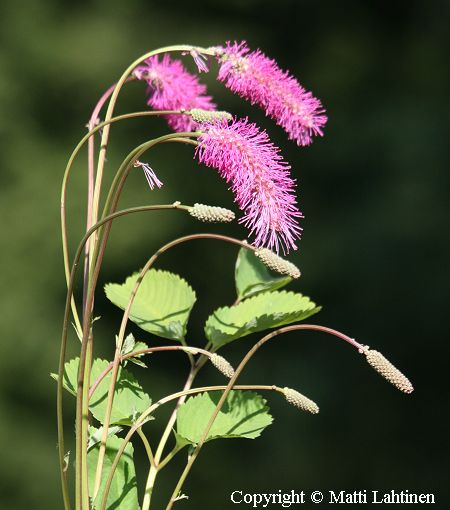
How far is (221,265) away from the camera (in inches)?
87.6

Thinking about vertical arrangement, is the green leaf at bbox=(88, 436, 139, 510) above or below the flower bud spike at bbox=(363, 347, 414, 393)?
below

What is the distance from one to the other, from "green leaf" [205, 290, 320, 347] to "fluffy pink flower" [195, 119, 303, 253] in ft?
0.20

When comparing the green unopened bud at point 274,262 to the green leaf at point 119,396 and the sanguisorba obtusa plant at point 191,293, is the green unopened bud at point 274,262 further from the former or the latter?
the green leaf at point 119,396

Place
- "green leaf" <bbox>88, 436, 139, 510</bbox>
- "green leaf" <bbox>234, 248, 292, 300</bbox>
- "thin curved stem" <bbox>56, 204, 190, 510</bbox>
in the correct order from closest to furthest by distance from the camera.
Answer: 1. "thin curved stem" <bbox>56, 204, 190, 510</bbox>
2. "green leaf" <bbox>88, 436, 139, 510</bbox>
3. "green leaf" <bbox>234, 248, 292, 300</bbox>

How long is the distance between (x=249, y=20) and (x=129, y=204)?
1.93 ft

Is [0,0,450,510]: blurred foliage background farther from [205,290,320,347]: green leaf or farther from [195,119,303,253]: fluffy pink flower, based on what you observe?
[195,119,303,253]: fluffy pink flower

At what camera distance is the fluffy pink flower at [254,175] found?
0.52 m

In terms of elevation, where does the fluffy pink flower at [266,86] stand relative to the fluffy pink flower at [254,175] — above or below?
above

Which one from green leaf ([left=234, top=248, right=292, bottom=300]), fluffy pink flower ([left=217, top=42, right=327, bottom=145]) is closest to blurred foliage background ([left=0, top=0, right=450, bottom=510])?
green leaf ([left=234, top=248, right=292, bottom=300])

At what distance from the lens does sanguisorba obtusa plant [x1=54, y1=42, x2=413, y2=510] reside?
0.52m

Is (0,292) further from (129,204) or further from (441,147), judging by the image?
(441,147)

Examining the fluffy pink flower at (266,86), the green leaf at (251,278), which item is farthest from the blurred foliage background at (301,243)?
the fluffy pink flower at (266,86)

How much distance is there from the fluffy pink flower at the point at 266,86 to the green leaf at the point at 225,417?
0.61 feet

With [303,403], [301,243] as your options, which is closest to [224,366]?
[303,403]
